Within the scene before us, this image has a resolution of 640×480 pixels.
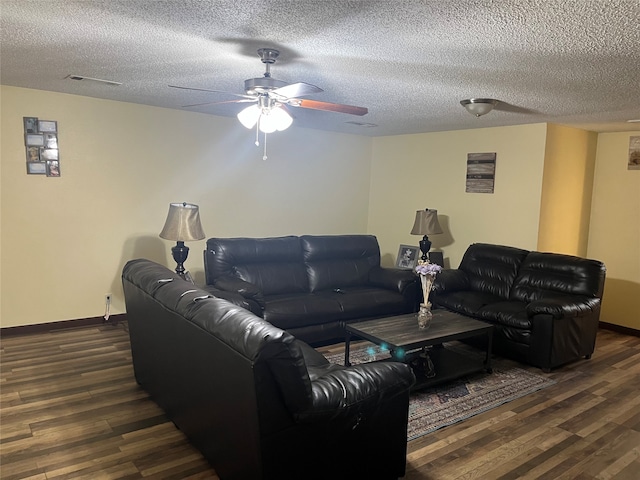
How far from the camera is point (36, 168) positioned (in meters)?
4.47

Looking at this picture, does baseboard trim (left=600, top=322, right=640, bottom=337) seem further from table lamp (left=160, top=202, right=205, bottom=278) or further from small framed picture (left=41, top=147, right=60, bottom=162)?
small framed picture (left=41, top=147, right=60, bottom=162)

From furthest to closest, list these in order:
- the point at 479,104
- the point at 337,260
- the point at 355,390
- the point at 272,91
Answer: the point at 337,260
the point at 479,104
the point at 272,91
the point at 355,390

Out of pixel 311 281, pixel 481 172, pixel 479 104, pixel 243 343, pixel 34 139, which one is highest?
pixel 479 104

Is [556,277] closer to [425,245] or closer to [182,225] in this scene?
[425,245]

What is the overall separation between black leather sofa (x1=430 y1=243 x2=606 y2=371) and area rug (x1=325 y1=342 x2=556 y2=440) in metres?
0.25

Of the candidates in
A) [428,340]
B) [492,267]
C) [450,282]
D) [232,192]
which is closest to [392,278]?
[450,282]

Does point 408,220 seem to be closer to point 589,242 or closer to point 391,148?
point 391,148

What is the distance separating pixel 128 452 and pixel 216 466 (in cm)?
59

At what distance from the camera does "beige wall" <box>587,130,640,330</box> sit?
5.24 m

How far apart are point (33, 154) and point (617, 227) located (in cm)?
625

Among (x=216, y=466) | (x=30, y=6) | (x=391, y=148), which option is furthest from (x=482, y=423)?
(x=391, y=148)

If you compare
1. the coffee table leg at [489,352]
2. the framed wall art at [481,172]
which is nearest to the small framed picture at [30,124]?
the coffee table leg at [489,352]

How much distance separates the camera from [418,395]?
137 inches

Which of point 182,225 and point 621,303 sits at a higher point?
point 182,225
